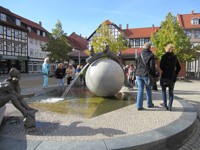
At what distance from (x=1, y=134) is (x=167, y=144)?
3.15 meters

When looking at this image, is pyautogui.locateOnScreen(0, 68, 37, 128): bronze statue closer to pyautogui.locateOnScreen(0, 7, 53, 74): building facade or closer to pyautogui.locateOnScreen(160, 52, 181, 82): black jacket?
pyautogui.locateOnScreen(160, 52, 181, 82): black jacket

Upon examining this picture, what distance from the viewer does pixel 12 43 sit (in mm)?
32688

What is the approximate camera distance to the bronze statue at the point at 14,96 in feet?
10.4

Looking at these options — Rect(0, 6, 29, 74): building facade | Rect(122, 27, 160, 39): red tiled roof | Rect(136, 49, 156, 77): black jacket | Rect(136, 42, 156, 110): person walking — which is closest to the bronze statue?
Rect(136, 42, 156, 110): person walking

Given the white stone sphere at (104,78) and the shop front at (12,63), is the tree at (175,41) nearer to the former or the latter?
the white stone sphere at (104,78)

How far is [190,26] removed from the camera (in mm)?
37281

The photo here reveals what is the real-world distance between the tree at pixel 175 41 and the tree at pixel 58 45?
682 inches

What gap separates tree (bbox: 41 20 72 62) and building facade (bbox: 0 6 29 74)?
718 cm

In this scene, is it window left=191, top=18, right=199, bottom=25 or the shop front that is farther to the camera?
window left=191, top=18, right=199, bottom=25

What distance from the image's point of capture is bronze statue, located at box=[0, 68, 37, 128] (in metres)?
3.17

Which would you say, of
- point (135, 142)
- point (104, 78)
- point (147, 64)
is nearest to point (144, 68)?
point (147, 64)

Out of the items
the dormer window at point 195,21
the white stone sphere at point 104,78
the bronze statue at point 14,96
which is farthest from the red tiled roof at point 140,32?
the bronze statue at point 14,96

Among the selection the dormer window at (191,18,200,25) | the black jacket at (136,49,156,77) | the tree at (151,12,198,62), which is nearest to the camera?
the black jacket at (136,49,156,77)

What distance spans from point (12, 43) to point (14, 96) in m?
34.1
